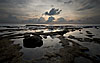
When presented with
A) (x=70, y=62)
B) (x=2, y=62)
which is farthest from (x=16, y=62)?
(x=70, y=62)

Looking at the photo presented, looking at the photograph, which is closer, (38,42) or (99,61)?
(99,61)

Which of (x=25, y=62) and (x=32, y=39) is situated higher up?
(x=32, y=39)

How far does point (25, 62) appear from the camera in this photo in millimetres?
13852

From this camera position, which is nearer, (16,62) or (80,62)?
(16,62)

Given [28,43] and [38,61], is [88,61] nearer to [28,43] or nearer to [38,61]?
[38,61]

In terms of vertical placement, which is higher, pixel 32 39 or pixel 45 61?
pixel 32 39

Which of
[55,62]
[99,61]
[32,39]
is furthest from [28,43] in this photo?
[99,61]

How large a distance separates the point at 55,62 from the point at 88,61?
841 cm

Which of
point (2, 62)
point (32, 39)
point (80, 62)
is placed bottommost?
point (80, 62)

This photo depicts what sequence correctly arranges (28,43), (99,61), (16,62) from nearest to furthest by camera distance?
(16,62), (99,61), (28,43)

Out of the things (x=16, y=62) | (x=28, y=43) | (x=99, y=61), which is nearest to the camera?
(x=16, y=62)

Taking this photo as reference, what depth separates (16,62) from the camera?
531 inches

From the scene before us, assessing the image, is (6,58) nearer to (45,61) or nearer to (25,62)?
(25,62)

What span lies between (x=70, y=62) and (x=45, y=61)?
5.98 metres
